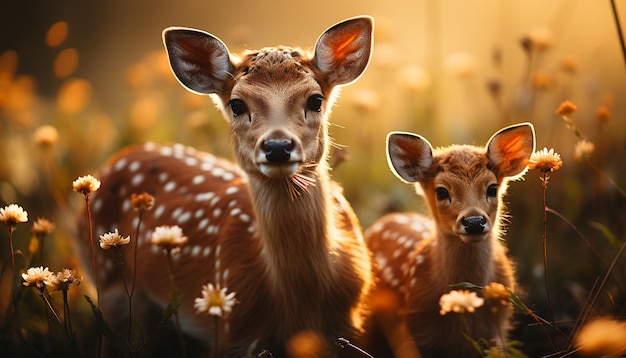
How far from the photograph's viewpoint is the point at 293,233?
3.96 meters

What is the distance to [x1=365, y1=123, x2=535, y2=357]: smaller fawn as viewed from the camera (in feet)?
12.9

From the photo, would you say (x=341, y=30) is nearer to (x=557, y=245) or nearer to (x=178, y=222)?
(x=178, y=222)

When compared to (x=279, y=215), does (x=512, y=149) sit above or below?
above

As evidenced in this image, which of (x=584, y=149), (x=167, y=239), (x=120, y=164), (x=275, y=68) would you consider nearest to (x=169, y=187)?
(x=120, y=164)

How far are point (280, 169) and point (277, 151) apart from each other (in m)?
0.09

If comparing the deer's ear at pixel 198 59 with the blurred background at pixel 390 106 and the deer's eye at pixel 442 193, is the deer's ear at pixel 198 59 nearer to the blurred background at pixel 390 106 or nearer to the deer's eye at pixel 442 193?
the blurred background at pixel 390 106

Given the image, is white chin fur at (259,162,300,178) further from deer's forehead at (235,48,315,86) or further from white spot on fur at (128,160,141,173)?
white spot on fur at (128,160,141,173)

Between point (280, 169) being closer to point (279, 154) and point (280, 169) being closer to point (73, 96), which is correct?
point (279, 154)

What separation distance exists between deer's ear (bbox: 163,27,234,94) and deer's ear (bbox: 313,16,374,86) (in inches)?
18.2

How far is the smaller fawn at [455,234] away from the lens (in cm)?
395

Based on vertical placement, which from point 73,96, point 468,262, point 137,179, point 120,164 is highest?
point 73,96

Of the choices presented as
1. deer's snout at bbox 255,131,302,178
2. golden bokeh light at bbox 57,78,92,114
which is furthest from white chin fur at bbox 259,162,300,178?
golden bokeh light at bbox 57,78,92,114

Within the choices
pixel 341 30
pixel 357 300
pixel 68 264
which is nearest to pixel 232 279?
pixel 357 300

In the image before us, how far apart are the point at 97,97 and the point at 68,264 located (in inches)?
217
